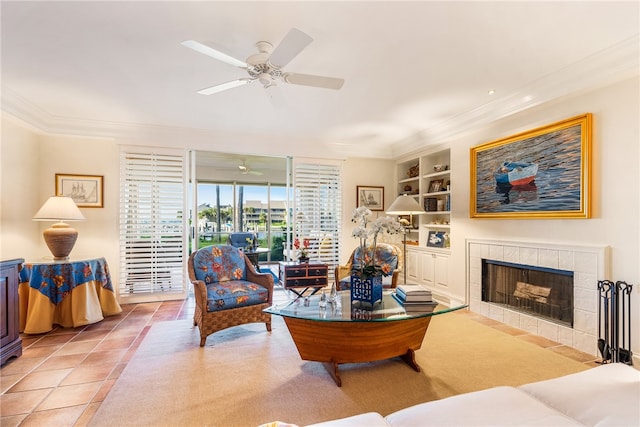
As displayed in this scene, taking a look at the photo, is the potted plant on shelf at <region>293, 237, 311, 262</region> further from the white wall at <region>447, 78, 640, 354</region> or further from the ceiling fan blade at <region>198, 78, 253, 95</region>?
the white wall at <region>447, 78, 640, 354</region>

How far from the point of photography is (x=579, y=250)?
2.91 metres

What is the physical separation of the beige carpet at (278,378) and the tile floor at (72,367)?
147 mm

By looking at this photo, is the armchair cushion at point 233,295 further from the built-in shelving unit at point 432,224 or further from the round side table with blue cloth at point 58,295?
the built-in shelving unit at point 432,224

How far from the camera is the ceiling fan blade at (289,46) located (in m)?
1.85

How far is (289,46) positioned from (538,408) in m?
2.23

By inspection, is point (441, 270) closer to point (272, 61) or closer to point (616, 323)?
point (616, 323)

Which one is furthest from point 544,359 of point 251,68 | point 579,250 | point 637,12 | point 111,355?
point 111,355

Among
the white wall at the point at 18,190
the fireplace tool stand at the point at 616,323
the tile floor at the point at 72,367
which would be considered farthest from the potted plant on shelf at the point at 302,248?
the white wall at the point at 18,190

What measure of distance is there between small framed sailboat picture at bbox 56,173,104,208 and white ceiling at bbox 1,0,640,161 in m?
0.63

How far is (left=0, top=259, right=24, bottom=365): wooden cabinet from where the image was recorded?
Result: 8.32 ft

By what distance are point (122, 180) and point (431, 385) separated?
4.64 m

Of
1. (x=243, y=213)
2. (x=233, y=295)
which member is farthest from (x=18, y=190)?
(x=243, y=213)

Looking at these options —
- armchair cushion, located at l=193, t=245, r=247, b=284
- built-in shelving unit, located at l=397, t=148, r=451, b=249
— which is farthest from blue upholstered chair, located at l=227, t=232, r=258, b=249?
built-in shelving unit, located at l=397, t=148, r=451, b=249

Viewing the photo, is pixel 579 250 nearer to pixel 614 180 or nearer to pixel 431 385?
pixel 614 180
